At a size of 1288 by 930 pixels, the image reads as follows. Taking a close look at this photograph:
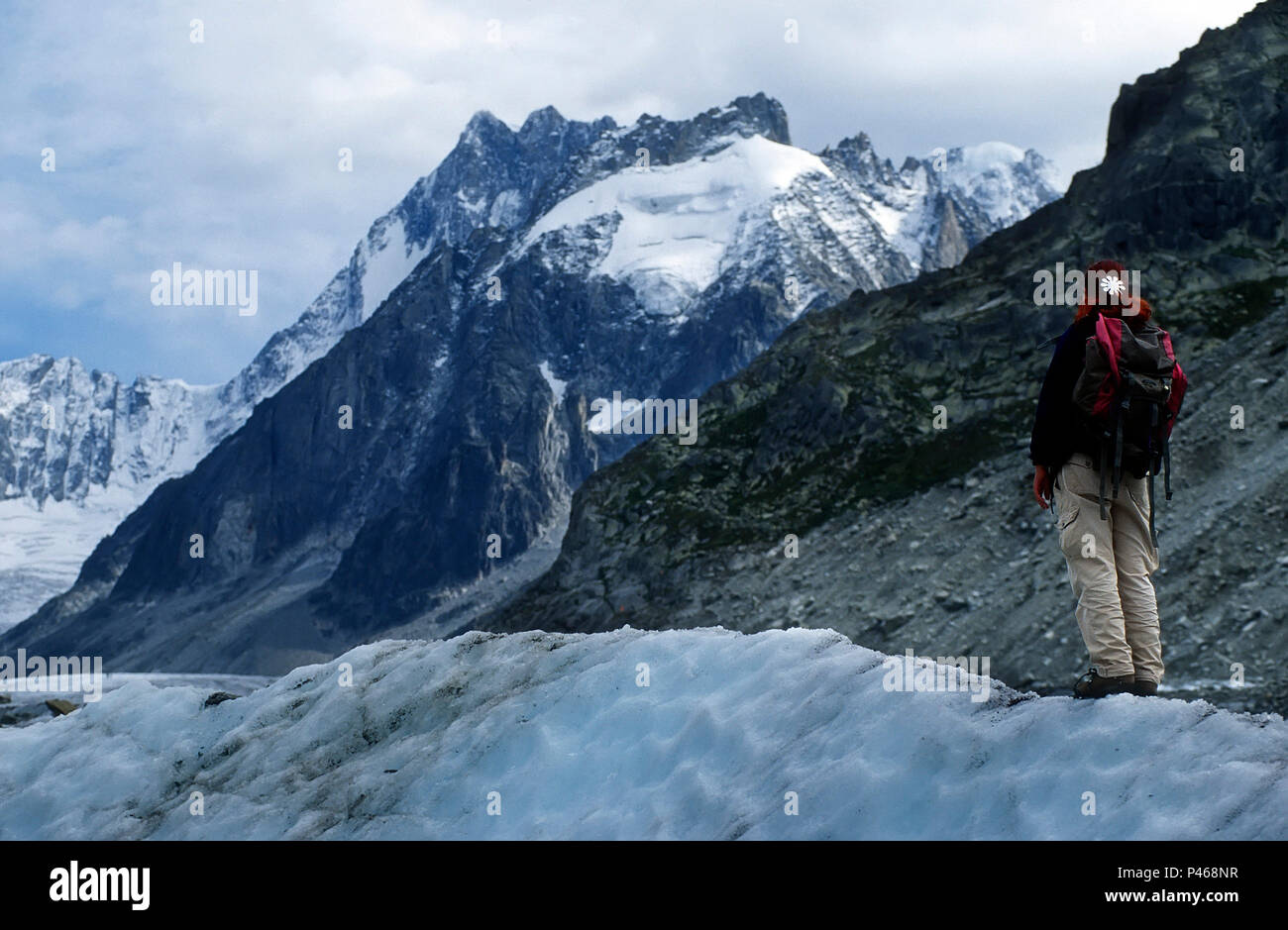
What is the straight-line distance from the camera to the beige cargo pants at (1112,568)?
10406 millimetres

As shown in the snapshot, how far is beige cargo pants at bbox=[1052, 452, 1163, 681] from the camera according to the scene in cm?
1041

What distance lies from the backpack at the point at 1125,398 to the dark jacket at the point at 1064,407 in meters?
0.11

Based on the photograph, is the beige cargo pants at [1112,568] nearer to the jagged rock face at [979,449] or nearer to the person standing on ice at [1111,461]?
the person standing on ice at [1111,461]

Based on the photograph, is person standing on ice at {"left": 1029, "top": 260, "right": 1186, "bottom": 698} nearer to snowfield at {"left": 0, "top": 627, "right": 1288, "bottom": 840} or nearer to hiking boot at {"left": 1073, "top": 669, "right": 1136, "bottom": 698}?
hiking boot at {"left": 1073, "top": 669, "right": 1136, "bottom": 698}

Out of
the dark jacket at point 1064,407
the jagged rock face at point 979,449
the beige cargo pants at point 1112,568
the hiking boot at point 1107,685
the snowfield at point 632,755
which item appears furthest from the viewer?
the jagged rock face at point 979,449

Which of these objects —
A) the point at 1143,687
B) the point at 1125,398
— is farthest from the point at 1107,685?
the point at 1125,398

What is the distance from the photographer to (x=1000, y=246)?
9931cm

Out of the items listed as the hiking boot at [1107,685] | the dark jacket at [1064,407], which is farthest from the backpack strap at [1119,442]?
the hiking boot at [1107,685]

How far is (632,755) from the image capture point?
1164 centimetres

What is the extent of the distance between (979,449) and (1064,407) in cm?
6738

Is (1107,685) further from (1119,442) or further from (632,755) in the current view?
(632,755)

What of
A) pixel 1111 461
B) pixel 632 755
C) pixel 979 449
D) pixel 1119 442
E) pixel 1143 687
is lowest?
pixel 632 755

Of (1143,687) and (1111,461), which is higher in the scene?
(1111,461)

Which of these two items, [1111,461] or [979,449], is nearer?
[1111,461]
